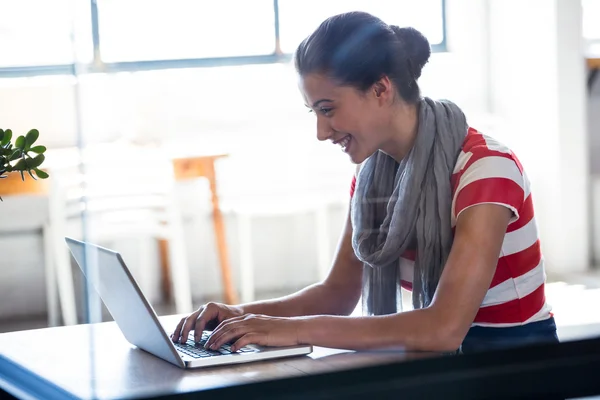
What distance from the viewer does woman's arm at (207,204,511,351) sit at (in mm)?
1041

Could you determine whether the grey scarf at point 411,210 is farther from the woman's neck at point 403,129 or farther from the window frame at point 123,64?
the window frame at point 123,64

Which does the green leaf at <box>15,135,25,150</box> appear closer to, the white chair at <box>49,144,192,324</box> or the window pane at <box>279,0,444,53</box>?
the window pane at <box>279,0,444,53</box>

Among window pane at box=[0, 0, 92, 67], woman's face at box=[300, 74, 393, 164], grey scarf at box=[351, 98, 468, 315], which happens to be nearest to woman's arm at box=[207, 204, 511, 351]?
grey scarf at box=[351, 98, 468, 315]

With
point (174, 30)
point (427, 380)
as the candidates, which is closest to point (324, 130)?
point (427, 380)

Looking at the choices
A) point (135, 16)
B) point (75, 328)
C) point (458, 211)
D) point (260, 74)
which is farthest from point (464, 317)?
point (135, 16)

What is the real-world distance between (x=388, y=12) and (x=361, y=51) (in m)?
0.11

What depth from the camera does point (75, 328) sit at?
1.24 meters

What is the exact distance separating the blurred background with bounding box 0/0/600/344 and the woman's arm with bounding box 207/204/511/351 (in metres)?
0.08

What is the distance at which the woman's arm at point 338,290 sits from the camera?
4.61ft

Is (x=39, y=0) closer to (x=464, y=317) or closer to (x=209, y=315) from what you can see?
(x=209, y=315)

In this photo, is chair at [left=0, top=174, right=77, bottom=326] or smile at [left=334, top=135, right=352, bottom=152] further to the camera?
chair at [left=0, top=174, right=77, bottom=326]

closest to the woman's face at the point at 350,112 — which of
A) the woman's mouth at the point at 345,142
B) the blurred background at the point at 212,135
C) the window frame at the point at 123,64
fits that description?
the woman's mouth at the point at 345,142

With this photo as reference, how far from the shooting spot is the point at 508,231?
1221mm

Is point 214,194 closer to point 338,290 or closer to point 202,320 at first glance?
point 338,290
